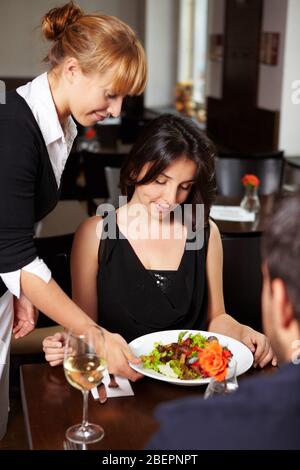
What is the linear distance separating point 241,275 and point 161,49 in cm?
582

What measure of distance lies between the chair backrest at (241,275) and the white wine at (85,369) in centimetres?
121

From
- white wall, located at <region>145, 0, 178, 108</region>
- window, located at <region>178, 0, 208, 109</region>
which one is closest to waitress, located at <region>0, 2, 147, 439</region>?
window, located at <region>178, 0, 208, 109</region>

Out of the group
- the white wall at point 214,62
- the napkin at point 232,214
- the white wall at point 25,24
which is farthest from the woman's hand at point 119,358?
the white wall at point 25,24

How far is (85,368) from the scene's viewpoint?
125 centimetres

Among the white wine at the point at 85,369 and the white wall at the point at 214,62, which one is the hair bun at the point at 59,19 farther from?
the white wall at the point at 214,62

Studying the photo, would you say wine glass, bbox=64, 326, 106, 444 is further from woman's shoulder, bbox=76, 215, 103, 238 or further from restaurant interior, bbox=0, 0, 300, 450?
woman's shoulder, bbox=76, 215, 103, 238

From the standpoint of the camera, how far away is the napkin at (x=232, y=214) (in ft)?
10.4

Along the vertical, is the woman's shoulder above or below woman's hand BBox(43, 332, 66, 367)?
above

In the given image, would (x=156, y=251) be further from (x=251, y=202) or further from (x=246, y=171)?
(x=246, y=171)

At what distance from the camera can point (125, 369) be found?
144 cm

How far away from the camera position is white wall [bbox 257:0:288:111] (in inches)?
200

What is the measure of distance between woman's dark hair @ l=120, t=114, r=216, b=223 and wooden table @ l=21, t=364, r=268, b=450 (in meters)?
0.59

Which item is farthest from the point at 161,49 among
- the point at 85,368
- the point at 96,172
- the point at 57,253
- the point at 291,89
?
the point at 85,368

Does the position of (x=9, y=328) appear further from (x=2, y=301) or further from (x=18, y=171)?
(x=18, y=171)
